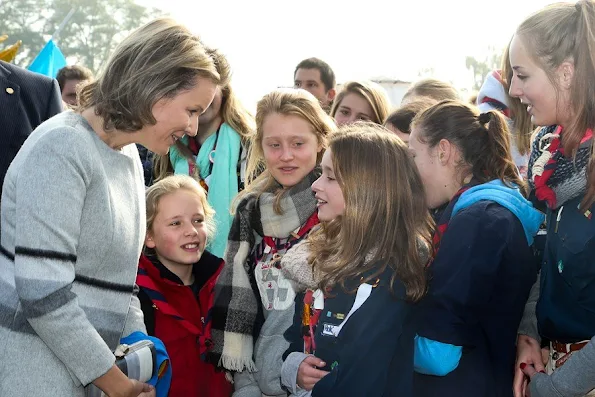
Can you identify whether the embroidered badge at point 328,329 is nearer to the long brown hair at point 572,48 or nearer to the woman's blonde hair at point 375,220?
the woman's blonde hair at point 375,220

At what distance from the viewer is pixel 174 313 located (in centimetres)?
362

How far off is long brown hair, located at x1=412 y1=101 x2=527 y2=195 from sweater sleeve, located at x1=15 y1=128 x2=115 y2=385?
5.00ft

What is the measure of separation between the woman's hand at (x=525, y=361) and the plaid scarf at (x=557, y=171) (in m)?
0.52

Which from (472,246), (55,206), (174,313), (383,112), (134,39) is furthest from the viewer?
(383,112)

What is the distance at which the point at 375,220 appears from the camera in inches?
110

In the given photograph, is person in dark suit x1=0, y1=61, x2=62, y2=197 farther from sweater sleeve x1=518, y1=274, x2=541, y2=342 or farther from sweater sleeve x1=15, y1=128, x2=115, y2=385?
sweater sleeve x1=518, y1=274, x2=541, y2=342

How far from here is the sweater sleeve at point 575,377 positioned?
2.42 m

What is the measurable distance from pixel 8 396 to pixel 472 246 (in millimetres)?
1564

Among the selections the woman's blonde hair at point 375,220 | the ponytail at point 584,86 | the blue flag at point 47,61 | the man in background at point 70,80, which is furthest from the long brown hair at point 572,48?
the blue flag at point 47,61

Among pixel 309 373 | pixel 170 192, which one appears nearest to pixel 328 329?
pixel 309 373

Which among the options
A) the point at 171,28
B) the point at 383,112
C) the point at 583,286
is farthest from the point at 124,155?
the point at 383,112

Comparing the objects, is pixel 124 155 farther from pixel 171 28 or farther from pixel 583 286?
pixel 583 286

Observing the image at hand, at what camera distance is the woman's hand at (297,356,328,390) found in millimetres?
2768

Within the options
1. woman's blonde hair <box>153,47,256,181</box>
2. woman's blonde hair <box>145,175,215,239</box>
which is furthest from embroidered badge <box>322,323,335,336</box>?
woman's blonde hair <box>153,47,256,181</box>
